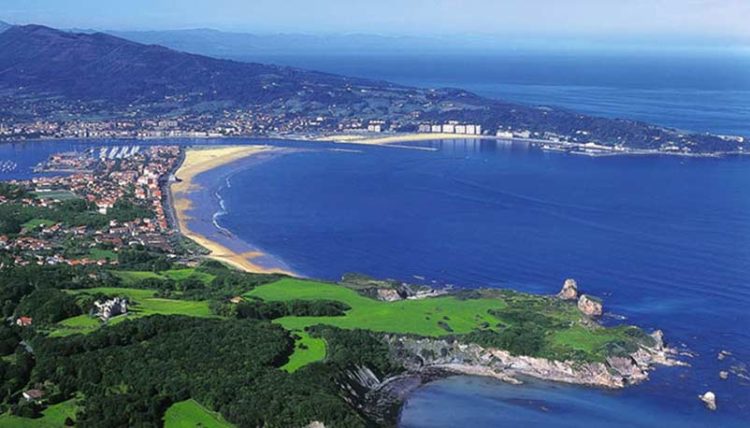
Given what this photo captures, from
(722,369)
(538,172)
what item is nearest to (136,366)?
(722,369)

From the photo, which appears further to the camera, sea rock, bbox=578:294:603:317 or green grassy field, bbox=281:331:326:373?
sea rock, bbox=578:294:603:317

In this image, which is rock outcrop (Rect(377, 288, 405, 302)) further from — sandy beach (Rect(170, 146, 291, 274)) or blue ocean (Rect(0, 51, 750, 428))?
sandy beach (Rect(170, 146, 291, 274))

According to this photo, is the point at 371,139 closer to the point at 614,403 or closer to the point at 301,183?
the point at 301,183

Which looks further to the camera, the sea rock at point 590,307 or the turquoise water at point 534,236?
the sea rock at point 590,307

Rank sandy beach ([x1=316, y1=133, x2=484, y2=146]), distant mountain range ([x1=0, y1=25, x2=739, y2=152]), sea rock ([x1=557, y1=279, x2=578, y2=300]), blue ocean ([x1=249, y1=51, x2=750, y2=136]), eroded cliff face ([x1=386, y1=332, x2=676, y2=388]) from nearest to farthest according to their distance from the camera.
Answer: eroded cliff face ([x1=386, y1=332, x2=676, y2=388]) < sea rock ([x1=557, y1=279, x2=578, y2=300]) < sandy beach ([x1=316, y1=133, x2=484, y2=146]) < distant mountain range ([x1=0, y1=25, x2=739, y2=152]) < blue ocean ([x1=249, y1=51, x2=750, y2=136])

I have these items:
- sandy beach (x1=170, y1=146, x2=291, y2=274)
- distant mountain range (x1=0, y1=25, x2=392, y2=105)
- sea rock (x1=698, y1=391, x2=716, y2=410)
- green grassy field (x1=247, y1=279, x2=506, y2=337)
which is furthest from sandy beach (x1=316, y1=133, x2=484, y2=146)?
sea rock (x1=698, y1=391, x2=716, y2=410)

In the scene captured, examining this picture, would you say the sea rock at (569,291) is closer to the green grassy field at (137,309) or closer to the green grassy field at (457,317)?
the green grassy field at (457,317)

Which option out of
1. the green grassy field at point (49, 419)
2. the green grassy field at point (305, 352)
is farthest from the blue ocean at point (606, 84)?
the green grassy field at point (49, 419)
